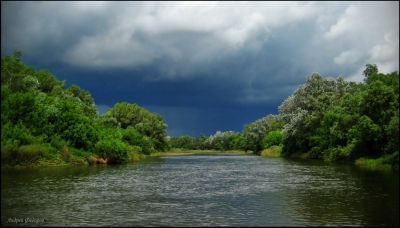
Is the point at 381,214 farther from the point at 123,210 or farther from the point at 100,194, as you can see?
the point at 100,194

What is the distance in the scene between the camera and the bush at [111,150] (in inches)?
4070

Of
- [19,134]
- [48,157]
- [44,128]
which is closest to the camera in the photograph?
[19,134]

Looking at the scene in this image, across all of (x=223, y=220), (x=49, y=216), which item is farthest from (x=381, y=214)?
(x=49, y=216)

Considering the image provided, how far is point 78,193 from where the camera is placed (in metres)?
44.6

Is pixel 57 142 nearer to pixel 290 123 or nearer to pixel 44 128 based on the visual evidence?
pixel 44 128

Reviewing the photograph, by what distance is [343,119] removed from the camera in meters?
98.9

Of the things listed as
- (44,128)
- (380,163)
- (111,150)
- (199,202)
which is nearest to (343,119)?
(380,163)

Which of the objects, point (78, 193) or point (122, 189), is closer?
point (78, 193)

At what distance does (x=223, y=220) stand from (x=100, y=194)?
16.8 meters

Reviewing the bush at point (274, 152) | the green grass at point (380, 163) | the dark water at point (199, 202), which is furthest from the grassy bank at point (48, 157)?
the bush at point (274, 152)

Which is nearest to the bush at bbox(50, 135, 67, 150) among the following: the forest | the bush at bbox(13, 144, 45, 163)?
the forest

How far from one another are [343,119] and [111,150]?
4918cm

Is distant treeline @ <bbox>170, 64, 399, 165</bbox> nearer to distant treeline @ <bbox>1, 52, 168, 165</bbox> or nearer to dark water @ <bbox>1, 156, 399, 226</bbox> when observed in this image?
dark water @ <bbox>1, 156, 399, 226</bbox>

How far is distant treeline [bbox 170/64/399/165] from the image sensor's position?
84.6 m
